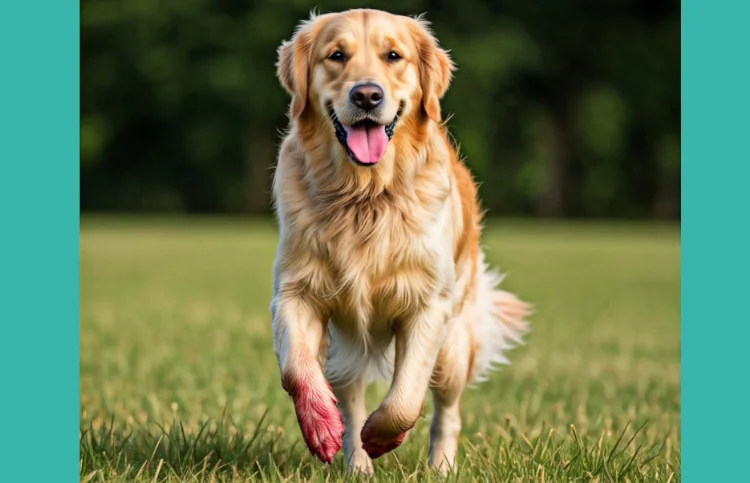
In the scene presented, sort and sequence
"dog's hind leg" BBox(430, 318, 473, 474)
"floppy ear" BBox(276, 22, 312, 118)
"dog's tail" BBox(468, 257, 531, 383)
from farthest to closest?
1. "dog's tail" BBox(468, 257, 531, 383)
2. "dog's hind leg" BBox(430, 318, 473, 474)
3. "floppy ear" BBox(276, 22, 312, 118)

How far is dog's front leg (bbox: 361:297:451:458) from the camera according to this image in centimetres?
344

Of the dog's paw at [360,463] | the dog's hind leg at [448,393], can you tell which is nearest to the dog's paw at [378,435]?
the dog's paw at [360,463]

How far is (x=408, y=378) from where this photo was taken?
139 inches

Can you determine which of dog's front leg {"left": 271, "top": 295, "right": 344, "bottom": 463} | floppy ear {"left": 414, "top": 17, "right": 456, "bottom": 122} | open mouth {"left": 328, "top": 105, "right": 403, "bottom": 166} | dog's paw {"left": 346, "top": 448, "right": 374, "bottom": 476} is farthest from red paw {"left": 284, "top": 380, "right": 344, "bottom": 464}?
floppy ear {"left": 414, "top": 17, "right": 456, "bottom": 122}

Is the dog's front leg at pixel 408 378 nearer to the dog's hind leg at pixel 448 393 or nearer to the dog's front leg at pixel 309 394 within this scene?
the dog's front leg at pixel 309 394

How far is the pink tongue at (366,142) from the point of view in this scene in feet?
11.1

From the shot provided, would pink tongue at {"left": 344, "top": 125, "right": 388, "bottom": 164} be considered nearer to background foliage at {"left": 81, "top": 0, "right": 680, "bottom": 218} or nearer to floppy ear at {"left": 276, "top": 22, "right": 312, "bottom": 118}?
floppy ear at {"left": 276, "top": 22, "right": 312, "bottom": 118}


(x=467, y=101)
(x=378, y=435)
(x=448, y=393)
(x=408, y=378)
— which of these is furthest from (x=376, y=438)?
(x=467, y=101)

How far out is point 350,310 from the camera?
3.61m

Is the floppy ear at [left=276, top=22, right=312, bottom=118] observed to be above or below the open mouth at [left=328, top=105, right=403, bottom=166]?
above

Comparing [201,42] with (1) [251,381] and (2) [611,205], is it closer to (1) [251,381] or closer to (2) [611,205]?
(2) [611,205]

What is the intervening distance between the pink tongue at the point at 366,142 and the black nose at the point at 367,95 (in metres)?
0.09

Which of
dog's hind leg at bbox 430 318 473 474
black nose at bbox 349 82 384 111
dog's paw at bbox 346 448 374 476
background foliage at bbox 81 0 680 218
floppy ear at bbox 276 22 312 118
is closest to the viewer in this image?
black nose at bbox 349 82 384 111

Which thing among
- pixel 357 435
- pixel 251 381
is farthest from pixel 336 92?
pixel 251 381
